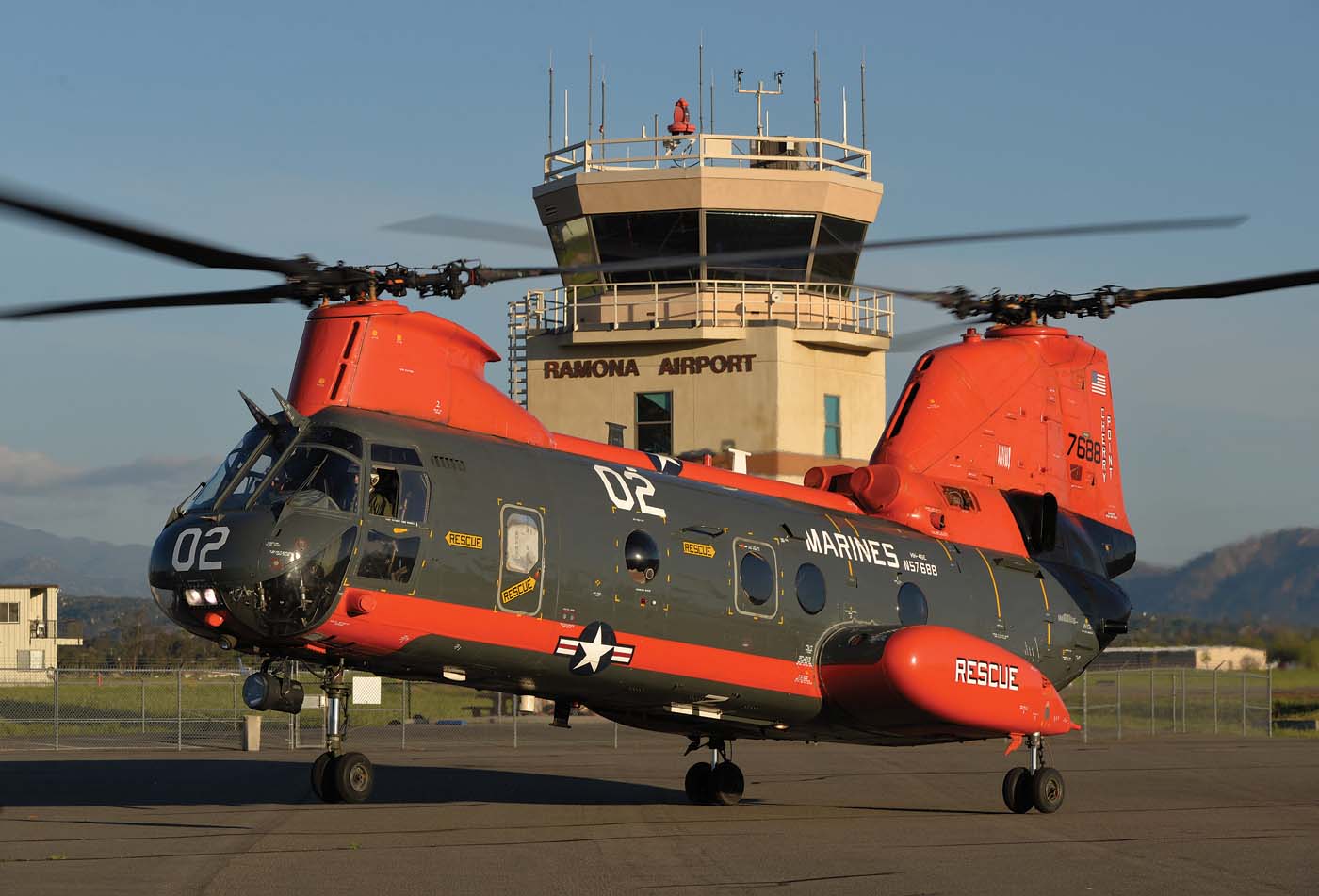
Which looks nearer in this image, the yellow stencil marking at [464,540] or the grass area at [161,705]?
the yellow stencil marking at [464,540]

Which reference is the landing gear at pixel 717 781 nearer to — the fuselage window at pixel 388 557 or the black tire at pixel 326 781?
the black tire at pixel 326 781

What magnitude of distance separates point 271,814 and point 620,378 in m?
31.6

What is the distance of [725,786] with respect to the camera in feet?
72.7

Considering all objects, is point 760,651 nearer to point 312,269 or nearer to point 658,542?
point 658,542

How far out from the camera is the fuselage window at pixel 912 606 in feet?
72.3

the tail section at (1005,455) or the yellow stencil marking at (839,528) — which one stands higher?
the tail section at (1005,455)

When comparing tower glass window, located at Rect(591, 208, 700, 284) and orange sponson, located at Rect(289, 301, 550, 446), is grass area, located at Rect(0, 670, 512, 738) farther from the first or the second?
orange sponson, located at Rect(289, 301, 550, 446)

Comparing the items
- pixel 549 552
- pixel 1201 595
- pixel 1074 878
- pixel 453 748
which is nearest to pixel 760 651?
pixel 549 552

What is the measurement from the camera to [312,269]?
58.9ft

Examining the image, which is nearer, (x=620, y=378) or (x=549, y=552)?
(x=549, y=552)

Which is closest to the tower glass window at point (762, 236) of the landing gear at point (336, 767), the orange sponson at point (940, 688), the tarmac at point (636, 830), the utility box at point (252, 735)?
the utility box at point (252, 735)

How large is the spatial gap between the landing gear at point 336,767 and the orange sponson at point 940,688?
6335 millimetres

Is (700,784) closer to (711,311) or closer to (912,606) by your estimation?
(912,606)

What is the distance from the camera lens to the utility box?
3444 centimetres
